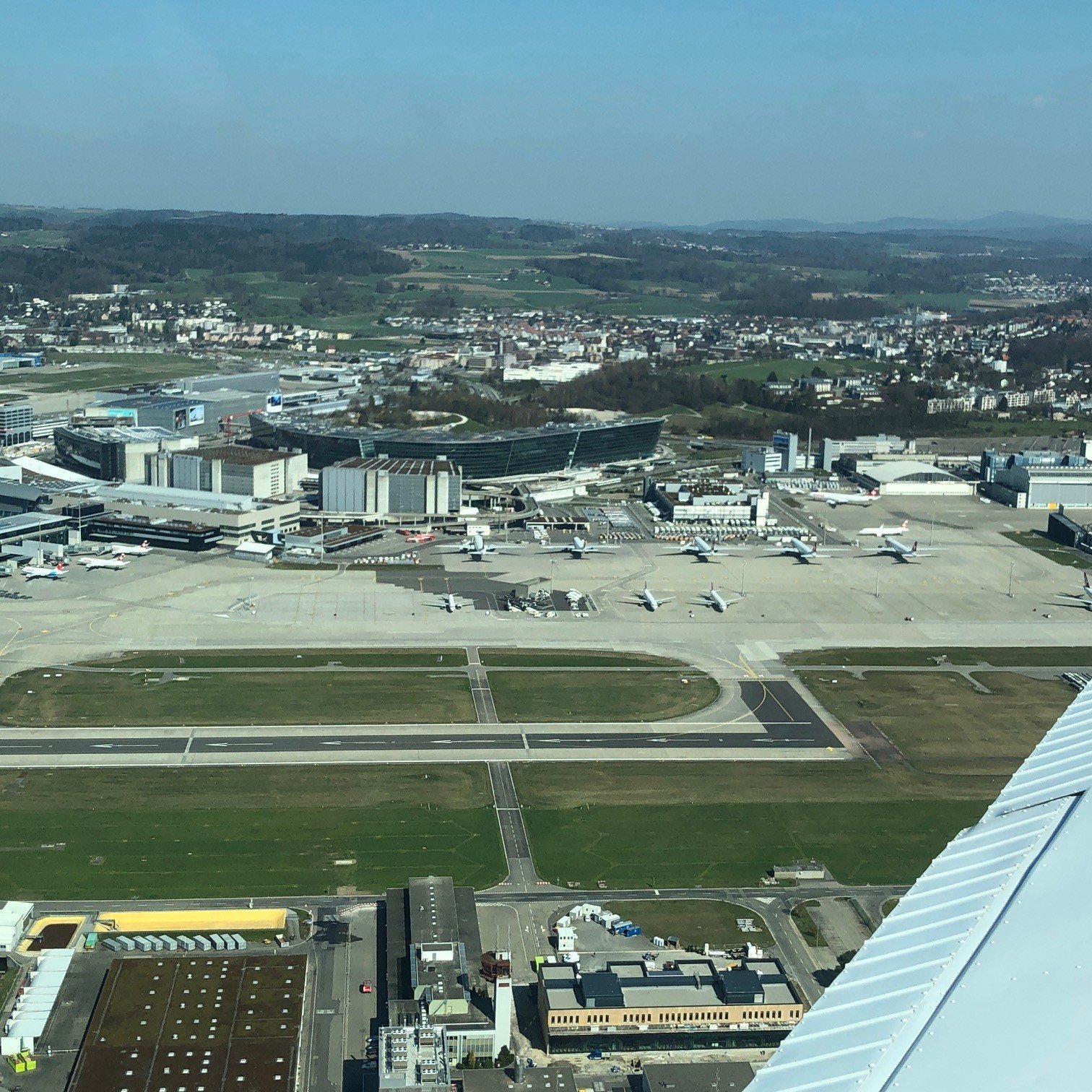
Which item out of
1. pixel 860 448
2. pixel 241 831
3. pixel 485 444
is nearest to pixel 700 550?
pixel 485 444

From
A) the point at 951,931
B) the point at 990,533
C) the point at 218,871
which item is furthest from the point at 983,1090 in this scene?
the point at 990,533

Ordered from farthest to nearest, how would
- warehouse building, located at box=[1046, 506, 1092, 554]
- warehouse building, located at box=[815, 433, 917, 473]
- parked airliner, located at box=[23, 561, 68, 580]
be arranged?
warehouse building, located at box=[815, 433, 917, 473] < warehouse building, located at box=[1046, 506, 1092, 554] < parked airliner, located at box=[23, 561, 68, 580]

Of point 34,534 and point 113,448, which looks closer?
point 34,534

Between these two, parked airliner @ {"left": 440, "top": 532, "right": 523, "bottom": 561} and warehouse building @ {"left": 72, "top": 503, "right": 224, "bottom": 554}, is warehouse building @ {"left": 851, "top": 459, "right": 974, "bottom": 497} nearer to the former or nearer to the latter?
parked airliner @ {"left": 440, "top": 532, "right": 523, "bottom": 561}

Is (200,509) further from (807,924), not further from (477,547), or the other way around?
(807,924)

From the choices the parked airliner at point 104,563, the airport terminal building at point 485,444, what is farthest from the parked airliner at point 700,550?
the parked airliner at point 104,563

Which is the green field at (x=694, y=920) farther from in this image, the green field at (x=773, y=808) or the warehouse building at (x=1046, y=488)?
the warehouse building at (x=1046, y=488)

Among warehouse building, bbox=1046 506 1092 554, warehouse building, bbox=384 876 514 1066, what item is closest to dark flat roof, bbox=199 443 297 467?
warehouse building, bbox=1046 506 1092 554
